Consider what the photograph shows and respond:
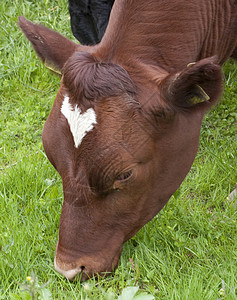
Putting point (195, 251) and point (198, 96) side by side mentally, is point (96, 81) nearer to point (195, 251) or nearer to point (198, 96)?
point (198, 96)

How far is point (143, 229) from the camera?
3.53m

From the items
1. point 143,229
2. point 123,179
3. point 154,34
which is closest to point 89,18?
point 154,34

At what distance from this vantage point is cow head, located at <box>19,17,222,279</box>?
8.86 ft

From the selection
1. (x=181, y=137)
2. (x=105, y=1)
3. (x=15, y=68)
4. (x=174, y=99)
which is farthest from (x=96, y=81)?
(x=15, y=68)

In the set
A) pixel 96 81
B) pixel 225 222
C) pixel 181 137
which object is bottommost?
pixel 225 222

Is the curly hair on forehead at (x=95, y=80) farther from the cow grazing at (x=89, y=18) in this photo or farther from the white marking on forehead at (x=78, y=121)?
the cow grazing at (x=89, y=18)

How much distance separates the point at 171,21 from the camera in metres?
3.07

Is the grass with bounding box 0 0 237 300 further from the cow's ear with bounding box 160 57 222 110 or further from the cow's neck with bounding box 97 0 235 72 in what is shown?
the cow's neck with bounding box 97 0 235 72

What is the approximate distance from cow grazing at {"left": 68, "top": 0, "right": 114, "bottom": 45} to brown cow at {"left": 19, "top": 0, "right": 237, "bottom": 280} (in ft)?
4.52

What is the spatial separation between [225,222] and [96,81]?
4.74ft

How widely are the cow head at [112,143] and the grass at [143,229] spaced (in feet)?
0.85

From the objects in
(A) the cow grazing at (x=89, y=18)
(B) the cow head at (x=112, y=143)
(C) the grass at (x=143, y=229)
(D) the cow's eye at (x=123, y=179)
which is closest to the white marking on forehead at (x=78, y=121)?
(B) the cow head at (x=112, y=143)

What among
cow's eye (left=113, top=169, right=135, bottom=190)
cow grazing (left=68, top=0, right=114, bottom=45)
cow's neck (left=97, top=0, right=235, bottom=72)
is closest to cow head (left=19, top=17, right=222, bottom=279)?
cow's eye (left=113, top=169, right=135, bottom=190)

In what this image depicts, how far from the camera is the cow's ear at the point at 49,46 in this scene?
3133 mm
